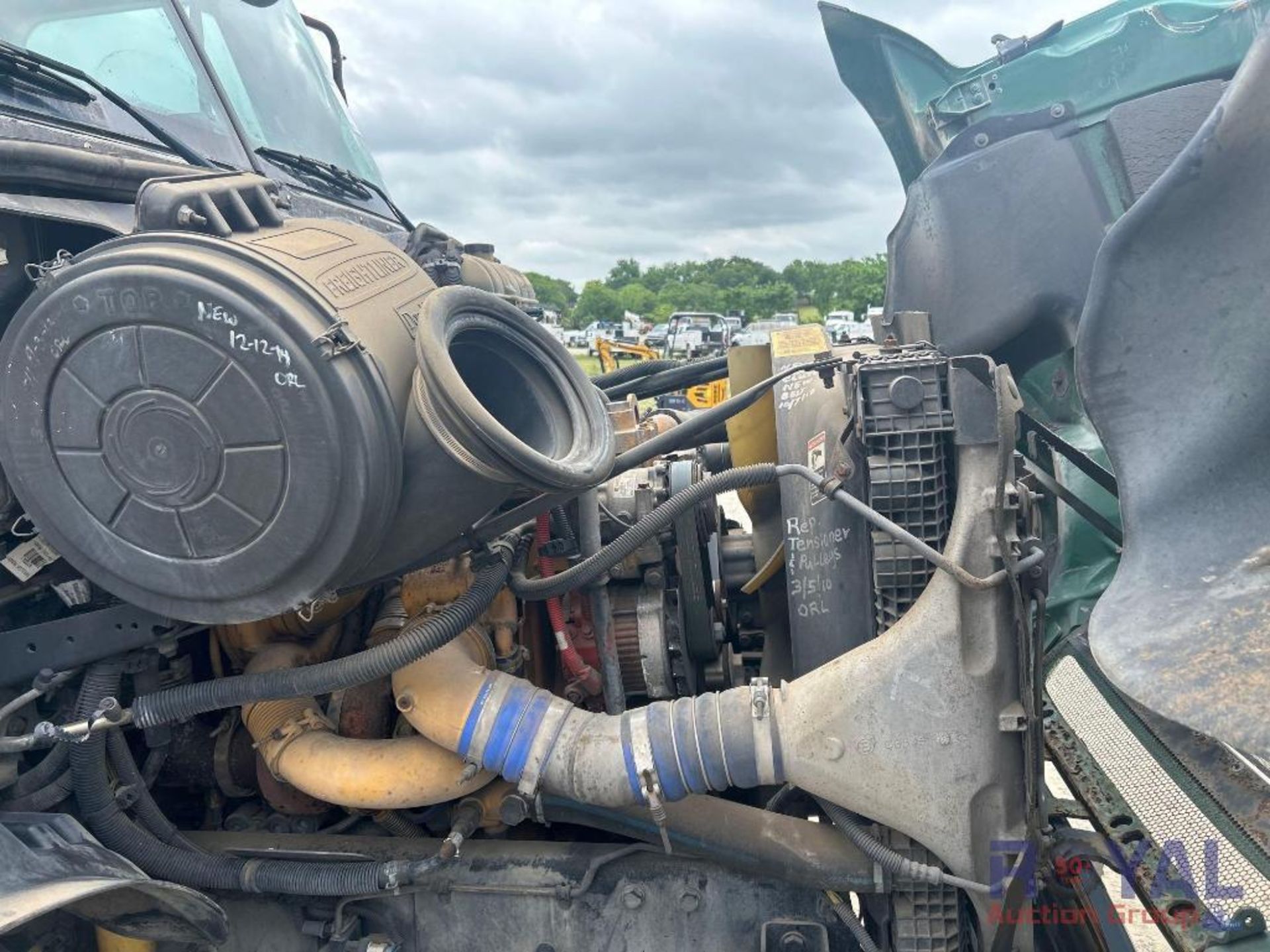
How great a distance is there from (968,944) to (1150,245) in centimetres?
151

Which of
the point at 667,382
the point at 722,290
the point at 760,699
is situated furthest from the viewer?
the point at 722,290

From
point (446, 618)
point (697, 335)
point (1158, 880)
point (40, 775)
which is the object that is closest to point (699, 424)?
point (446, 618)

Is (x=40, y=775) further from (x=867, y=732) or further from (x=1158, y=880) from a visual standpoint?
(x=1158, y=880)

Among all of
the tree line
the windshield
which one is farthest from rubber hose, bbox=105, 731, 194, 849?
the tree line

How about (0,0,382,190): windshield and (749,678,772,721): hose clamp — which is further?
(0,0,382,190): windshield

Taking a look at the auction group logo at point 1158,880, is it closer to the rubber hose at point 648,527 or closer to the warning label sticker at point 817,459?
the warning label sticker at point 817,459

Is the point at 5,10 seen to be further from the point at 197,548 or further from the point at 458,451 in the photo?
the point at 458,451

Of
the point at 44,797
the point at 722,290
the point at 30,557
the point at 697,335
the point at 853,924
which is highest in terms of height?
the point at 722,290

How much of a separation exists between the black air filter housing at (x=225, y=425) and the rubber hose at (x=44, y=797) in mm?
494

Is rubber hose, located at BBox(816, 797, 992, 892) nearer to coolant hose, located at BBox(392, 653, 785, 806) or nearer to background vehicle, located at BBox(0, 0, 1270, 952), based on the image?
background vehicle, located at BBox(0, 0, 1270, 952)

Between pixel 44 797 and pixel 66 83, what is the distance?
4.96 ft

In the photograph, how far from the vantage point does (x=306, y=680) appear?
1824 mm

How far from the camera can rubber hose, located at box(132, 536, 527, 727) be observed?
1.81 metres

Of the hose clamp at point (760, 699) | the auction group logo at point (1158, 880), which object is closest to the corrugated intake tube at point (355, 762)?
the hose clamp at point (760, 699)
